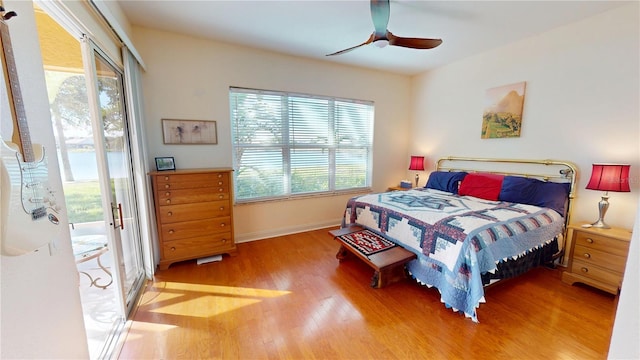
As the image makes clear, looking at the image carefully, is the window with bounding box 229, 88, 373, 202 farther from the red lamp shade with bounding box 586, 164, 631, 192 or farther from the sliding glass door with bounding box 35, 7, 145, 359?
the red lamp shade with bounding box 586, 164, 631, 192

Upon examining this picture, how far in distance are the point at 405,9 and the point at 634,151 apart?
2519mm

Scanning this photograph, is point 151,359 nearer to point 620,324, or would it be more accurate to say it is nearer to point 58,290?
point 58,290

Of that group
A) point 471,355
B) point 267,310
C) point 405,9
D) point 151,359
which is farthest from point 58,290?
point 405,9

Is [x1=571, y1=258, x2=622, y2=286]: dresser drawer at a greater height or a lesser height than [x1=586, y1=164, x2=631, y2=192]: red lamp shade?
lesser

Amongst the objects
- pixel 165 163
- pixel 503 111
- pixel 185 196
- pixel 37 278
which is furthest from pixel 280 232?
pixel 503 111

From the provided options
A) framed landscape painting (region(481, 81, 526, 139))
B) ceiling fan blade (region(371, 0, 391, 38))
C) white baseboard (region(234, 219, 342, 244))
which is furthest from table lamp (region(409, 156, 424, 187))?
ceiling fan blade (region(371, 0, 391, 38))

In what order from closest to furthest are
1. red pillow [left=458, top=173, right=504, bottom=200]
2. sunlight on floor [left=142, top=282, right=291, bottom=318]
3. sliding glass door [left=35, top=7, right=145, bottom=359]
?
sliding glass door [left=35, top=7, right=145, bottom=359] < sunlight on floor [left=142, top=282, right=291, bottom=318] < red pillow [left=458, top=173, right=504, bottom=200]

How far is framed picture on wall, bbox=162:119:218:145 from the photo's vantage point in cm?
280

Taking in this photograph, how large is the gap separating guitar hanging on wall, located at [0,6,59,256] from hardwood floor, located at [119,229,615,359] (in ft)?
3.95

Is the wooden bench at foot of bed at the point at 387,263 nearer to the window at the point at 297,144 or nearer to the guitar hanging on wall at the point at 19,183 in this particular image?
the window at the point at 297,144

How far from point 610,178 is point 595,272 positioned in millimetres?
860

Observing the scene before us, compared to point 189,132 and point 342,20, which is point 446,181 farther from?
point 189,132

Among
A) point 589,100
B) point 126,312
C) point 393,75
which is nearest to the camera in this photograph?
point 126,312

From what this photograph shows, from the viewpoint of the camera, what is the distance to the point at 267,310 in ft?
6.49
